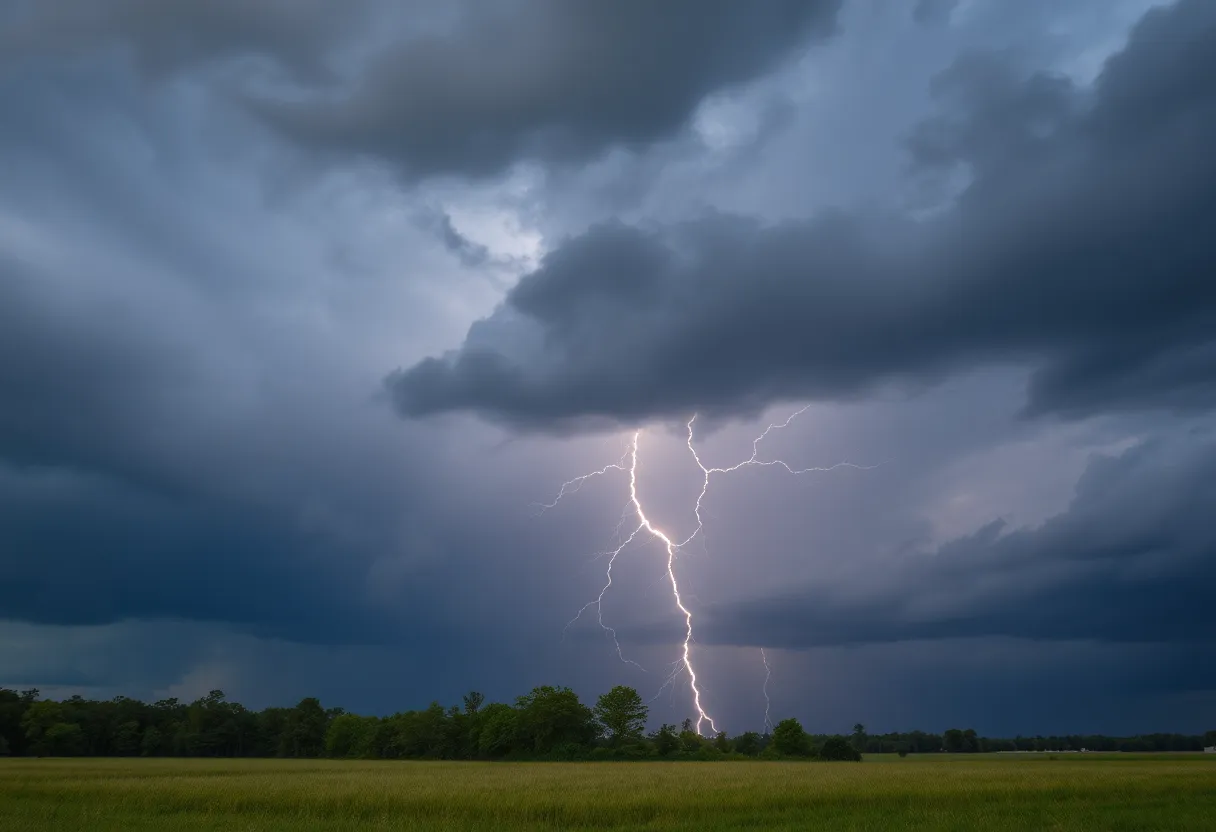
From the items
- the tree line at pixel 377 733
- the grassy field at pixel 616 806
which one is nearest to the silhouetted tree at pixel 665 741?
the tree line at pixel 377 733

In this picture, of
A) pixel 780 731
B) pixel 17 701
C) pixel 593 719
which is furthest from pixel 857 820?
pixel 17 701

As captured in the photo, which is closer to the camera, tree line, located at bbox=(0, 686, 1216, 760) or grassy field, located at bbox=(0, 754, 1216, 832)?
grassy field, located at bbox=(0, 754, 1216, 832)

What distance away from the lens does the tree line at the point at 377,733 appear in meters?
85.2

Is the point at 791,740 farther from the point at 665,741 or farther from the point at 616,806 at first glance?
the point at 616,806

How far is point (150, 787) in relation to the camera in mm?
27953

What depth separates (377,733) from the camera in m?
95.2

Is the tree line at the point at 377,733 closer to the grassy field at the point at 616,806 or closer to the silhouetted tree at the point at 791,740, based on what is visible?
the silhouetted tree at the point at 791,740

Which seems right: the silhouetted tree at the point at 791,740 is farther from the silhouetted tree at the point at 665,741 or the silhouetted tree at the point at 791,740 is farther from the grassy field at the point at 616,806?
the grassy field at the point at 616,806

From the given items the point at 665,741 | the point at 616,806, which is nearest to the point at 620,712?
the point at 665,741

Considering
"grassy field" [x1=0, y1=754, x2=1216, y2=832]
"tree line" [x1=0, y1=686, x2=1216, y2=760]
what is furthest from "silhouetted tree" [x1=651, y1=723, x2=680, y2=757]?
"grassy field" [x1=0, y1=754, x2=1216, y2=832]

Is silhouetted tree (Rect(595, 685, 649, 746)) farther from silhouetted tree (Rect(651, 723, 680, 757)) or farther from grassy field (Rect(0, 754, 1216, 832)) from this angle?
grassy field (Rect(0, 754, 1216, 832))

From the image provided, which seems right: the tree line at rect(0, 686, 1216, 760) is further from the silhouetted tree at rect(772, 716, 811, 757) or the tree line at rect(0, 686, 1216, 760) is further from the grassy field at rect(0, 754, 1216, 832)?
the grassy field at rect(0, 754, 1216, 832)

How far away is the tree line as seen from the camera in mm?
85188

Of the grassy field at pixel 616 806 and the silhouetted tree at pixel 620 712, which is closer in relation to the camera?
the grassy field at pixel 616 806
